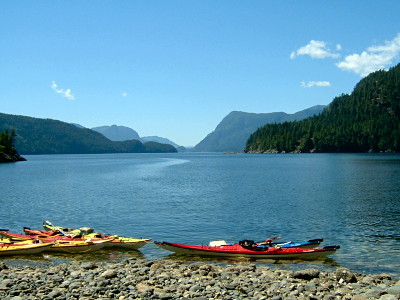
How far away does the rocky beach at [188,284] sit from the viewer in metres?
16.9

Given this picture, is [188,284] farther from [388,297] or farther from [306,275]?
[388,297]

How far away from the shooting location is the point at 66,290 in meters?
17.5

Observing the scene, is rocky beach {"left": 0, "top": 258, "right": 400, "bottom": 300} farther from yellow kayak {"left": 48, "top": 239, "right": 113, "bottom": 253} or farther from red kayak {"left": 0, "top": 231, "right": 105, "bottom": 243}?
red kayak {"left": 0, "top": 231, "right": 105, "bottom": 243}

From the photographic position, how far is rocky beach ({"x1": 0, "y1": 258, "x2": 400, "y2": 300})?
16.9m

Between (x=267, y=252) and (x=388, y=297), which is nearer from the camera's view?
(x=388, y=297)

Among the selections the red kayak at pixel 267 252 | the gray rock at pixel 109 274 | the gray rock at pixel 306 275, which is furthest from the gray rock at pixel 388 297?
the gray rock at pixel 109 274

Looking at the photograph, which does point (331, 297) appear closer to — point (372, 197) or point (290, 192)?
point (372, 197)

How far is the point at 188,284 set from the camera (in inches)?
Result: 736

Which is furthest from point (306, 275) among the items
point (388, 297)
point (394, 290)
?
point (388, 297)

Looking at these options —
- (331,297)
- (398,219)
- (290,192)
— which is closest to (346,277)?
(331,297)

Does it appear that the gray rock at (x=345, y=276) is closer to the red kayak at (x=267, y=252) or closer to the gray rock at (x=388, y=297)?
the gray rock at (x=388, y=297)

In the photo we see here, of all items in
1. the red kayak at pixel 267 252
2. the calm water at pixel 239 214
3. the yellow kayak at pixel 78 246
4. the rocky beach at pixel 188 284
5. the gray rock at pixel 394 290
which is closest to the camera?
the rocky beach at pixel 188 284

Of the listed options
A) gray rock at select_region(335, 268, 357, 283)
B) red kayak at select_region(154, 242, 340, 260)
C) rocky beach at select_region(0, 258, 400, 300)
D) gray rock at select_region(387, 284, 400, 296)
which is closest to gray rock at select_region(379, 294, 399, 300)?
rocky beach at select_region(0, 258, 400, 300)

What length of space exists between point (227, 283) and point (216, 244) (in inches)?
335
